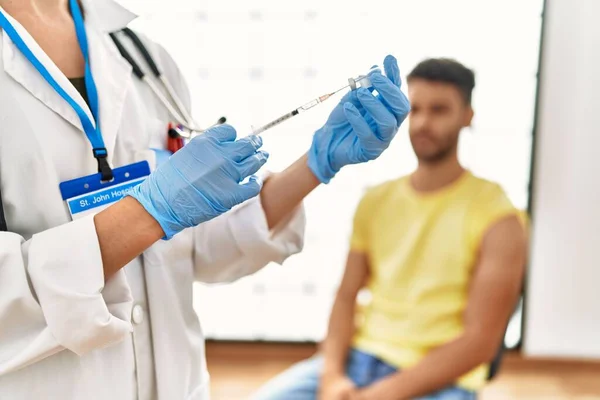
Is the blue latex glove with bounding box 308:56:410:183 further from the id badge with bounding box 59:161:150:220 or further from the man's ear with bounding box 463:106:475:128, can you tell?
the man's ear with bounding box 463:106:475:128

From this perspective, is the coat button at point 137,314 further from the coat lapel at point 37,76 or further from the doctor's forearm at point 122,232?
the coat lapel at point 37,76

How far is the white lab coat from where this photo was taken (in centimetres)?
65

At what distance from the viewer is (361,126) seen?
853 mm

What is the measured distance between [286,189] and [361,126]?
6.6 inches

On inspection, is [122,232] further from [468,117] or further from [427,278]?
[468,117]

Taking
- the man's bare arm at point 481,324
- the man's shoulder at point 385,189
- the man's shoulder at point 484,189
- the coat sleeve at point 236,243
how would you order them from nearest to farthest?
the coat sleeve at point 236,243 → the man's bare arm at point 481,324 → the man's shoulder at point 484,189 → the man's shoulder at point 385,189

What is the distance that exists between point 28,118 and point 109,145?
0.37 ft

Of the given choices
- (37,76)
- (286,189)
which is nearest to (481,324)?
(286,189)

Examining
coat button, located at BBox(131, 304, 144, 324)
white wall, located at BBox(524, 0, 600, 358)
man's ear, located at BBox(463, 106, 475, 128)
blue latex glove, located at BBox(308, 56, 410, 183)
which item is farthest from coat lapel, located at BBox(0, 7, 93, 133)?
white wall, located at BBox(524, 0, 600, 358)

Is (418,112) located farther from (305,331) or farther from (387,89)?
(305,331)

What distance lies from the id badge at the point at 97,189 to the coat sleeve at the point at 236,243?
17 centimetres

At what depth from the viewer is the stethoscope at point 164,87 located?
89cm

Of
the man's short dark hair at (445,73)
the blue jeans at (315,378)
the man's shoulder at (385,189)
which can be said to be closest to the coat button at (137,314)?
the blue jeans at (315,378)

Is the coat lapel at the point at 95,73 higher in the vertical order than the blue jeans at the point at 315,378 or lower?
higher
